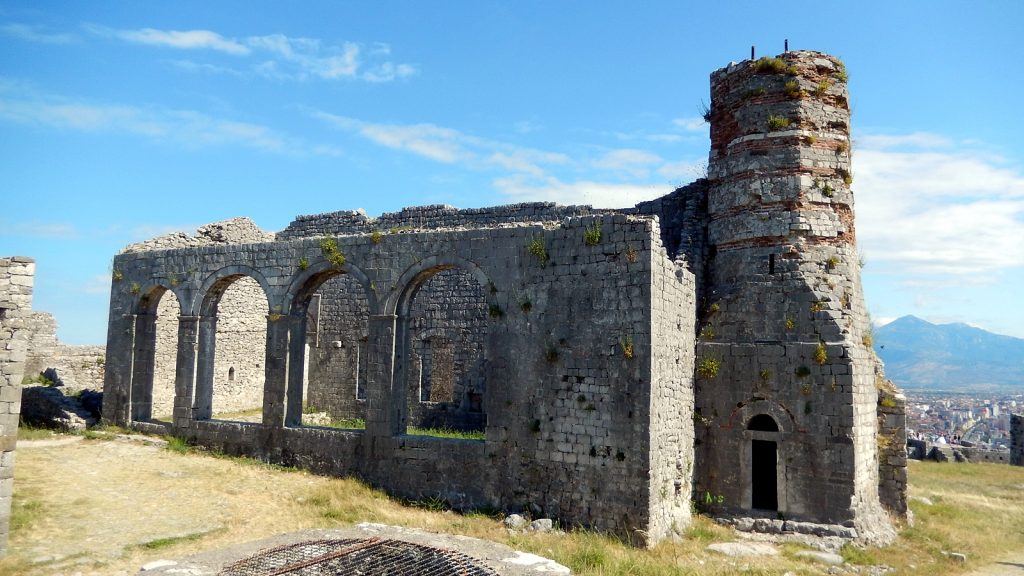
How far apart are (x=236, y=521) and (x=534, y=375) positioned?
5.31 m

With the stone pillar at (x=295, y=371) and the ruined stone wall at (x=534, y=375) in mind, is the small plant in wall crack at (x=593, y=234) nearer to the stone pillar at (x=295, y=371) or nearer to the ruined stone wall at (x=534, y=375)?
the ruined stone wall at (x=534, y=375)

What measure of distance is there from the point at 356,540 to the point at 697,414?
7202 mm

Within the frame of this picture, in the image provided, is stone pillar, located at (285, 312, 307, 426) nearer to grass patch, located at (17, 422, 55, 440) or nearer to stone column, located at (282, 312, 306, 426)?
stone column, located at (282, 312, 306, 426)

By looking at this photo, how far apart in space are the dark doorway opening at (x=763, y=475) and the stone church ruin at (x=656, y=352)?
0.04m

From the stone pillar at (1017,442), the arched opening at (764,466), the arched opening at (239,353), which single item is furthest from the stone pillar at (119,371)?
the stone pillar at (1017,442)

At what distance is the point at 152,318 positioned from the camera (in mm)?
18234

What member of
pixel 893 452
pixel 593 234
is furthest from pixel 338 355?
pixel 893 452

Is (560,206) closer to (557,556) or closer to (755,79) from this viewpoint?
(755,79)

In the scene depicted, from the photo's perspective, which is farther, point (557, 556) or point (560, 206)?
point (560, 206)

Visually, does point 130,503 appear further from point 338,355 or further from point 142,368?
point 338,355

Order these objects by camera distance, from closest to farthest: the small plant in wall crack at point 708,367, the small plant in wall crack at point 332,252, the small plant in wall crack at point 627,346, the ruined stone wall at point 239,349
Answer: the small plant in wall crack at point 627,346, the small plant in wall crack at point 708,367, the small plant in wall crack at point 332,252, the ruined stone wall at point 239,349

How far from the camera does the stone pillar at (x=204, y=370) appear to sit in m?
16.7

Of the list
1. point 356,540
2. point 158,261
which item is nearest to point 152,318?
point 158,261

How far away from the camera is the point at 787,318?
13328 mm
